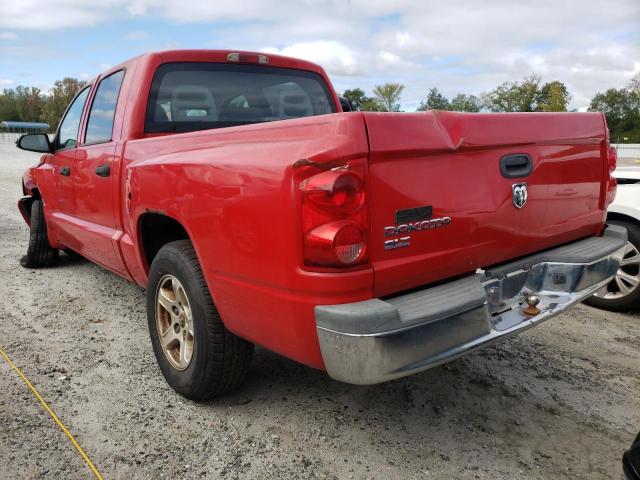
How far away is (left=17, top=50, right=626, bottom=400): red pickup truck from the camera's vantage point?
6.23 feet

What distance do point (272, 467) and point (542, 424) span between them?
1331mm

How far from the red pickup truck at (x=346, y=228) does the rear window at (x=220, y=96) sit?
0.02m

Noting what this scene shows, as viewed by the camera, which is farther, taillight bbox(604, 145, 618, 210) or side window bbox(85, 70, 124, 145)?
side window bbox(85, 70, 124, 145)

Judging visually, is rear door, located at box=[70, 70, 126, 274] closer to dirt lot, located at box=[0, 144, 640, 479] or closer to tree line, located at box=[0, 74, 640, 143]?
dirt lot, located at box=[0, 144, 640, 479]

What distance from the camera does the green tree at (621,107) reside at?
6003 centimetres

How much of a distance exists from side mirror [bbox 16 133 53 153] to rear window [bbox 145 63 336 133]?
1.78m

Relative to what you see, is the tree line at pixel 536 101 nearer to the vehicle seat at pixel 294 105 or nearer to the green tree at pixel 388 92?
the green tree at pixel 388 92

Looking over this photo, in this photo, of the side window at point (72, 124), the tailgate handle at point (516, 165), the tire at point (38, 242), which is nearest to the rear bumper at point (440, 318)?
the tailgate handle at point (516, 165)

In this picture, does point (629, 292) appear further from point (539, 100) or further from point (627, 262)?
point (539, 100)

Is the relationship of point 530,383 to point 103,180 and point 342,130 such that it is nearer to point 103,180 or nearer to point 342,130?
point 342,130

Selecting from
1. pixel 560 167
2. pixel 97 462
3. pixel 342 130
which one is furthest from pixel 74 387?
A: pixel 560 167

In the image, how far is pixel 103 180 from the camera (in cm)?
351

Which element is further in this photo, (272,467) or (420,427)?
(420,427)

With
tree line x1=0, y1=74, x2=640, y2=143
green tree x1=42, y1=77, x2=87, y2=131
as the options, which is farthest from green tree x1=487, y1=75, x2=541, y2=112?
green tree x1=42, y1=77, x2=87, y2=131
